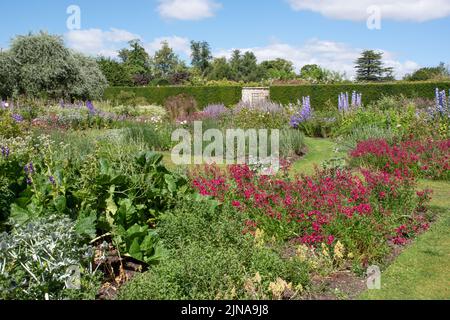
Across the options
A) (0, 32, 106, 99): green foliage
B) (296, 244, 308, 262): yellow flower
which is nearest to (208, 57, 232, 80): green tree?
(0, 32, 106, 99): green foliage

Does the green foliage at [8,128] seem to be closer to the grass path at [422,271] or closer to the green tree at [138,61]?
the grass path at [422,271]

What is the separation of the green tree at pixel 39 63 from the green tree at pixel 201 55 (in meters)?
33.6

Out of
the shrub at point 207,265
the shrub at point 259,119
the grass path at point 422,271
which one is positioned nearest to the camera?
the shrub at point 207,265

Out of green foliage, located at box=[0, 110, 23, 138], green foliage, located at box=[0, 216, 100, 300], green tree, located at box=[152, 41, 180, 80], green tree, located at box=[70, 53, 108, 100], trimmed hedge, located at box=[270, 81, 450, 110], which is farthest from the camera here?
green tree, located at box=[152, 41, 180, 80]

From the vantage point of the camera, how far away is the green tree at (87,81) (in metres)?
25.5

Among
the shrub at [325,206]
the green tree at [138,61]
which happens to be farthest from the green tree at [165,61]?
the shrub at [325,206]

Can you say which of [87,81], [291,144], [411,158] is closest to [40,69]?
[87,81]

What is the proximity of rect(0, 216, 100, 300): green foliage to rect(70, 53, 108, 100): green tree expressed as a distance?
23.0 meters

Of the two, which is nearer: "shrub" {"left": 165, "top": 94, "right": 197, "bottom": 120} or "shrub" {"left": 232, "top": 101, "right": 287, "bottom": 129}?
"shrub" {"left": 232, "top": 101, "right": 287, "bottom": 129}

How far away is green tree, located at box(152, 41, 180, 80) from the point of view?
5934 centimetres

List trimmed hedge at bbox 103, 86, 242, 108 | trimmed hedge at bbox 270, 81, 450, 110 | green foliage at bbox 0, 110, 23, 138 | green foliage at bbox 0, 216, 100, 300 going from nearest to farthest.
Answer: green foliage at bbox 0, 216, 100, 300 < green foliage at bbox 0, 110, 23, 138 < trimmed hedge at bbox 270, 81, 450, 110 < trimmed hedge at bbox 103, 86, 242, 108

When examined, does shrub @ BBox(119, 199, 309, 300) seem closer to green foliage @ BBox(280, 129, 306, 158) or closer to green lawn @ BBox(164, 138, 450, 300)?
green lawn @ BBox(164, 138, 450, 300)

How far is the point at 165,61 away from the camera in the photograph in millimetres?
59656
